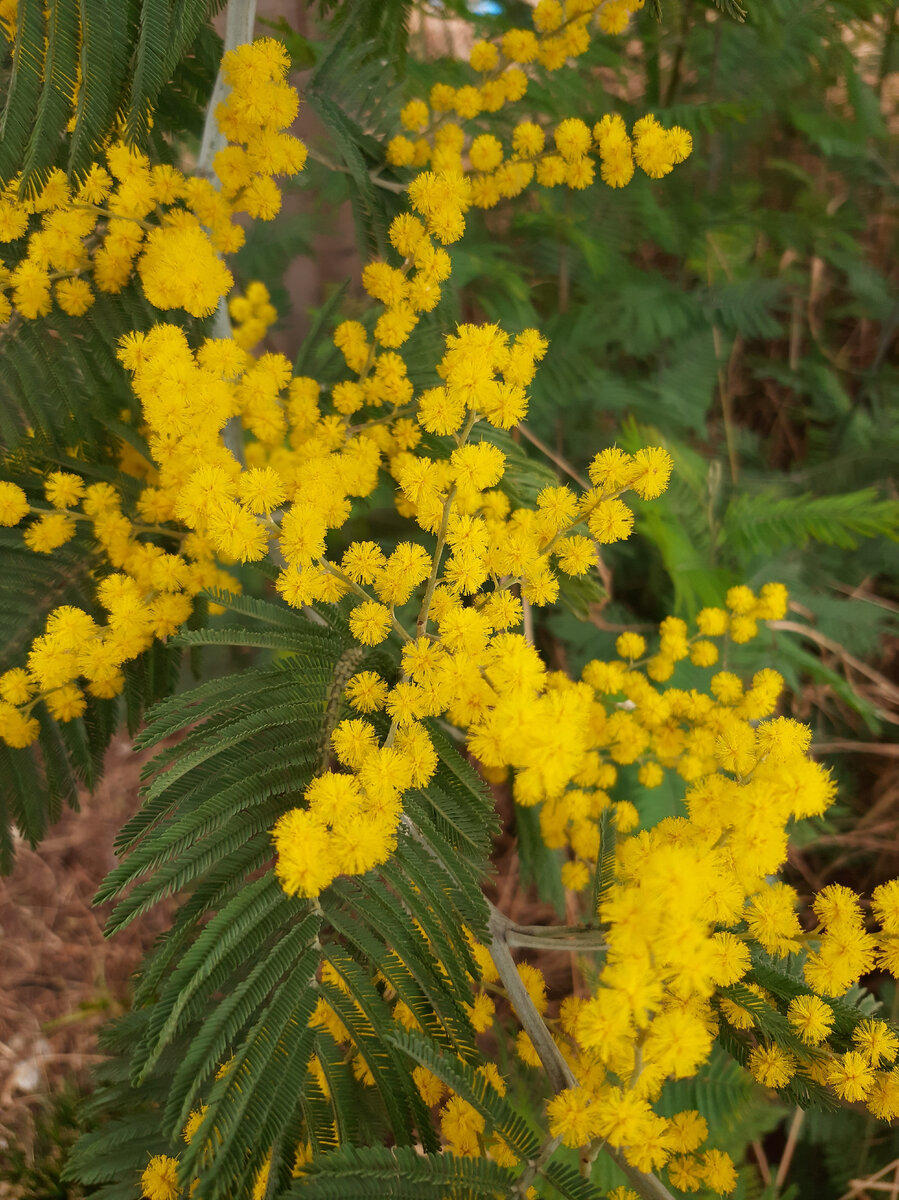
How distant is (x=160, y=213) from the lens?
34.8 inches

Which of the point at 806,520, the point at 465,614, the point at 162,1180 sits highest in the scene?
the point at 465,614

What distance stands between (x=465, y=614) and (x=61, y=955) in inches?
70.0

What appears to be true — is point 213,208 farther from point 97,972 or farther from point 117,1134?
point 97,972

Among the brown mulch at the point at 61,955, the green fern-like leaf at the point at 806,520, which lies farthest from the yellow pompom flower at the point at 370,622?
the brown mulch at the point at 61,955

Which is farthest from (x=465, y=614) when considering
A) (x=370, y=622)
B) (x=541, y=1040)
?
(x=541, y=1040)

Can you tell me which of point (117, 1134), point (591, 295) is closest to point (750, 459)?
point (591, 295)

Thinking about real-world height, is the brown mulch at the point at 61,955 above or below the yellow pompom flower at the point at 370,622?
below

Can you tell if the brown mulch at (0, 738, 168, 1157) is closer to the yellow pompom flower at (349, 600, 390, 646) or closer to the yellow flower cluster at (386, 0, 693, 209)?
the yellow pompom flower at (349, 600, 390, 646)

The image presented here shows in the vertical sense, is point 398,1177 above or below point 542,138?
below

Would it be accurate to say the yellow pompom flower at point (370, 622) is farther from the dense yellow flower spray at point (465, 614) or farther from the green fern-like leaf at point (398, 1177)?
the green fern-like leaf at point (398, 1177)

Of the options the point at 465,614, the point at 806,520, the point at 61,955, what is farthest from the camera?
the point at 61,955

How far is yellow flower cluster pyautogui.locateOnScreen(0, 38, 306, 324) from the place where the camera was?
82cm

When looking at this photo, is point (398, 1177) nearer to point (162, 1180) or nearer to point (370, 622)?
point (162, 1180)

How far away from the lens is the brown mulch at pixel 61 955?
164 cm
